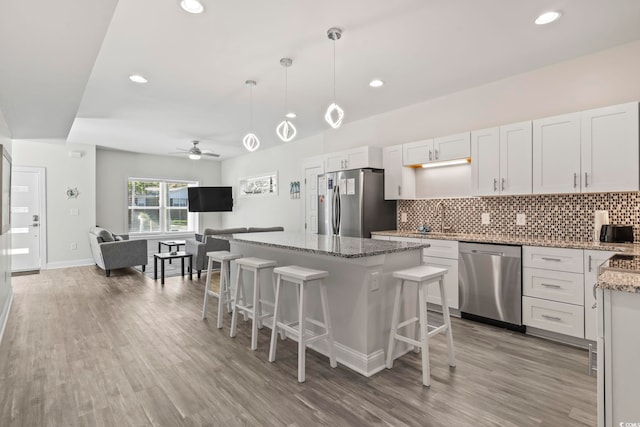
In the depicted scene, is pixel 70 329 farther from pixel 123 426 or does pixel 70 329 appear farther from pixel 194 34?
pixel 194 34

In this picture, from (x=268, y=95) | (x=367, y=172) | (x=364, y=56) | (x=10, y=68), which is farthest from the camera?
(x=367, y=172)

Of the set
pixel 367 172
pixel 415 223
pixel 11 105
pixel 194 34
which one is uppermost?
pixel 194 34

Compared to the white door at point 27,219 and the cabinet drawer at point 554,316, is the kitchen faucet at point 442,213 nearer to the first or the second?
the cabinet drawer at point 554,316

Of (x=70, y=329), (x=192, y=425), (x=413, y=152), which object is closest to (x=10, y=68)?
(x=70, y=329)

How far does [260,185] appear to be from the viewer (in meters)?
8.14

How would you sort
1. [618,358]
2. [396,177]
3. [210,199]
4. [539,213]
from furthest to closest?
[210,199]
[396,177]
[539,213]
[618,358]

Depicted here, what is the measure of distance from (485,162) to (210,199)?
7220mm

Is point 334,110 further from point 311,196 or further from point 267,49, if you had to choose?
point 311,196

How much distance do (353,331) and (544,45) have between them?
9.99ft

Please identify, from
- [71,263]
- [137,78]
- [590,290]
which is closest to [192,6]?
[137,78]

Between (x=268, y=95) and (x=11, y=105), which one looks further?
(x=268, y=95)

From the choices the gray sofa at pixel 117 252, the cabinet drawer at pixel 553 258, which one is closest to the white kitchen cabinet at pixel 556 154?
the cabinet drawer at pixel 553 258

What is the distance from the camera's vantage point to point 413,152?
4348mm

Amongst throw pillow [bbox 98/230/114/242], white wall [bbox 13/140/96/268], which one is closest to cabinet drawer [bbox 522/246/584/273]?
throw pillow [bbox 98/230/114/242]
